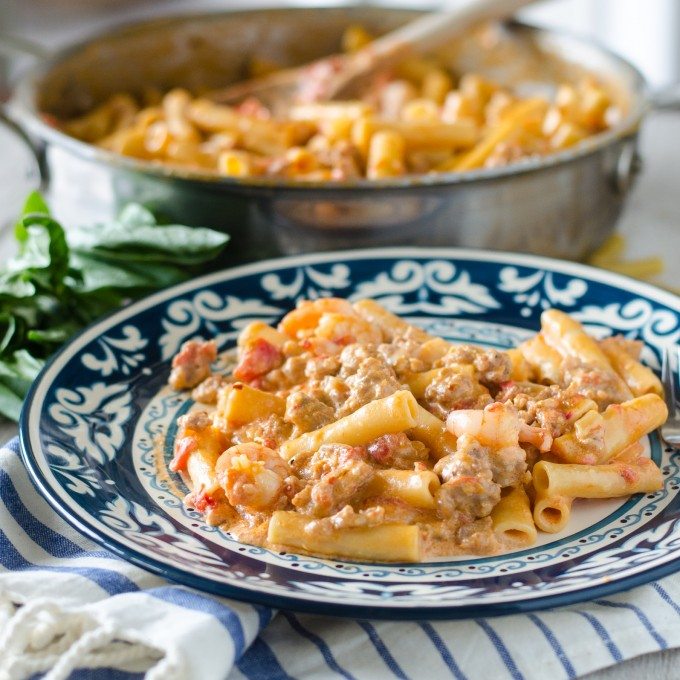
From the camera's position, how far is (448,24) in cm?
468

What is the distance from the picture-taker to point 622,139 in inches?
141

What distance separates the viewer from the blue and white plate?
6.58 ft

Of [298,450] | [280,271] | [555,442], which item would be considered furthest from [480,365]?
[280,271]

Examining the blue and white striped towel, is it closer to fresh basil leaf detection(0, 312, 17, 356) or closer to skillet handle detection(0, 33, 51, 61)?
fresh basil leaf detection(0, 312, 17, 356)

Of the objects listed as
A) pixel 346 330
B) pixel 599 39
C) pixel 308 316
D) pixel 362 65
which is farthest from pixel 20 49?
pixel 599 39

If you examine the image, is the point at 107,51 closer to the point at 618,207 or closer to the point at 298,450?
the point at 618,207

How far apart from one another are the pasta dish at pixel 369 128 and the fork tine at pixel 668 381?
112 cm

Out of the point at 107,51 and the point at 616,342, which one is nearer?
the point at 616,342

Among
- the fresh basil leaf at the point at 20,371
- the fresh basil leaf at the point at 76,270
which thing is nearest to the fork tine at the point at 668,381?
the fresh basil leaf at the point at 76,270

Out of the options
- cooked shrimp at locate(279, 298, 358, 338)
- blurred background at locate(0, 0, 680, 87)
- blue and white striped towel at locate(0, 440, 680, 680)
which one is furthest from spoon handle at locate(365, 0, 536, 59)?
blue and white striped towel at locate(0, 440, 680, 680)

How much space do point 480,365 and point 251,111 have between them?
2.41 m

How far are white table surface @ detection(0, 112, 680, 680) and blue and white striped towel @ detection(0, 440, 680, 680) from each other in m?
0.98

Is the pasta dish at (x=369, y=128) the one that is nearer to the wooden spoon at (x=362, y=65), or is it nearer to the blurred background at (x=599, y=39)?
the wooden spoon at (x=362, y=65)

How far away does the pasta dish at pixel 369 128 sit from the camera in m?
3.80
